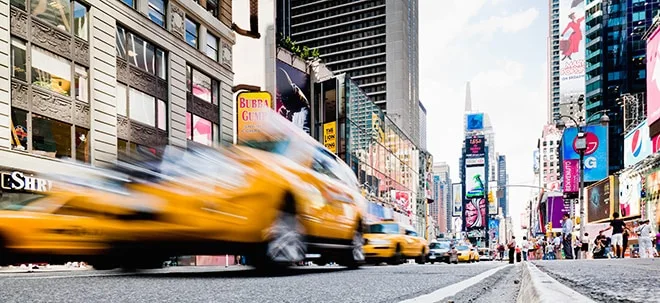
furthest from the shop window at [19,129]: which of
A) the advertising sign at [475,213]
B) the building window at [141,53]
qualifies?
the advertising sign at [475,213]

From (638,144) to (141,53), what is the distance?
39441mm

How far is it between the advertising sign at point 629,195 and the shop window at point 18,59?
37573mm

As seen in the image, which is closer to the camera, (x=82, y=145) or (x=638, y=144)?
(x=82, y=145)

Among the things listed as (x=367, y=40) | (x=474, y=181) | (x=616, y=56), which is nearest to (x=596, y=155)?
(x=616, y=56)

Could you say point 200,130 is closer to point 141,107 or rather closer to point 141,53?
point 141,107

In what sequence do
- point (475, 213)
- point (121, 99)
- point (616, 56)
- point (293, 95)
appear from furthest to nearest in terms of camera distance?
point (475, 213) < point (616, 56) < point (293, 95) < point (121, 99)

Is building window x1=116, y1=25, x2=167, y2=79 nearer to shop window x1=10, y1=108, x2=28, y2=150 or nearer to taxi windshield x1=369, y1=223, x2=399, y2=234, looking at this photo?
shop window x1=10, y1=108, x2=28, y2=150

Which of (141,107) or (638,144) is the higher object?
(141,107)

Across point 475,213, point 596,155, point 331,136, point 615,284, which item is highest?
point 331,136

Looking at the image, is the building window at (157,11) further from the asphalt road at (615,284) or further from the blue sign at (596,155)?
the blue sign at (596,155)

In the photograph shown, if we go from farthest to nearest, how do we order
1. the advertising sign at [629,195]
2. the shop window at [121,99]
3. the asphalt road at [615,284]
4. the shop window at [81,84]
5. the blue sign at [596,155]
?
the blue sign at [596,155] → the advertising sign at [629,195] → the shop window at [121,99] → the shop window at [81,84] → the asphalt road at [615,284]

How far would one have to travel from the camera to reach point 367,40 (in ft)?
447

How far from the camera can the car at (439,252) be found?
1089 inches

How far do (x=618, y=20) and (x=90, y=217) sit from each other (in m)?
110
